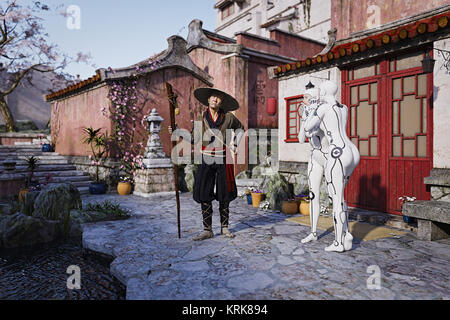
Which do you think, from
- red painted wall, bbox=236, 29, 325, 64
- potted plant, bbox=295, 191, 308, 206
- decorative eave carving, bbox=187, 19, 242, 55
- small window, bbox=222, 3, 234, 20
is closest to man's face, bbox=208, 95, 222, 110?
potted plant, bbox=295, 191, 308, 206

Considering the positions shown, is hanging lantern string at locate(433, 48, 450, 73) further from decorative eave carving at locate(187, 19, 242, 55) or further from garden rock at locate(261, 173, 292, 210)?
decorative eave carving at locate(187, 19, 242, 55)

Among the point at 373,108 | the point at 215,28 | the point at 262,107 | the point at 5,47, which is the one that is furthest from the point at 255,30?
the point at 373,108

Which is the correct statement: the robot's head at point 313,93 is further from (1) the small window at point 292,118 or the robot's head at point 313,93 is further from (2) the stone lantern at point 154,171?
(2) the stone lantern at point 154,171

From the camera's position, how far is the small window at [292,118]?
24.9 feet

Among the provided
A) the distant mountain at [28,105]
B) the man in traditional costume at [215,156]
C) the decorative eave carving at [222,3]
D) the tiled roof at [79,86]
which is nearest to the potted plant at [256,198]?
the man in traditional costume at [215,156]

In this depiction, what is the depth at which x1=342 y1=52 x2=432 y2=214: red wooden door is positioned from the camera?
5.34 metres

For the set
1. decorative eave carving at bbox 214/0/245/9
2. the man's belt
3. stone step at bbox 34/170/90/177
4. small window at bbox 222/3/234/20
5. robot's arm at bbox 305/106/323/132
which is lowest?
stone step at bbox 34/170/90/177

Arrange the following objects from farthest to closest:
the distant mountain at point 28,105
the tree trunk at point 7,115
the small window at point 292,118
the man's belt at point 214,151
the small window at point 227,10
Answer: the small window at point 227,10 → the distant mountain at point 28,105 → the tree trunk at point 7,115 → the small window at point 292,118 → the man's belt at point 214,151

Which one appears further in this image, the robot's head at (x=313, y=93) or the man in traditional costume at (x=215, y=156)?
the man in traditional costume at (x=215, y=156)

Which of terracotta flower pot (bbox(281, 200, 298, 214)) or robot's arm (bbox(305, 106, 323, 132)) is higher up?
robot's arm (bbox(305, 106, 323, 132))

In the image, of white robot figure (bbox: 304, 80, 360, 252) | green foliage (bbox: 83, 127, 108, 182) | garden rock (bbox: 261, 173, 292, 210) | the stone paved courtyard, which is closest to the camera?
the stone paved courtyard

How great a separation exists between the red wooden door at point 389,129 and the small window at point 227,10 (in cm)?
1995

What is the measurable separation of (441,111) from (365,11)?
423 centimetres

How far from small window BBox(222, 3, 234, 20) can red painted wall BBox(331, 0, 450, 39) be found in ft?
55.7
